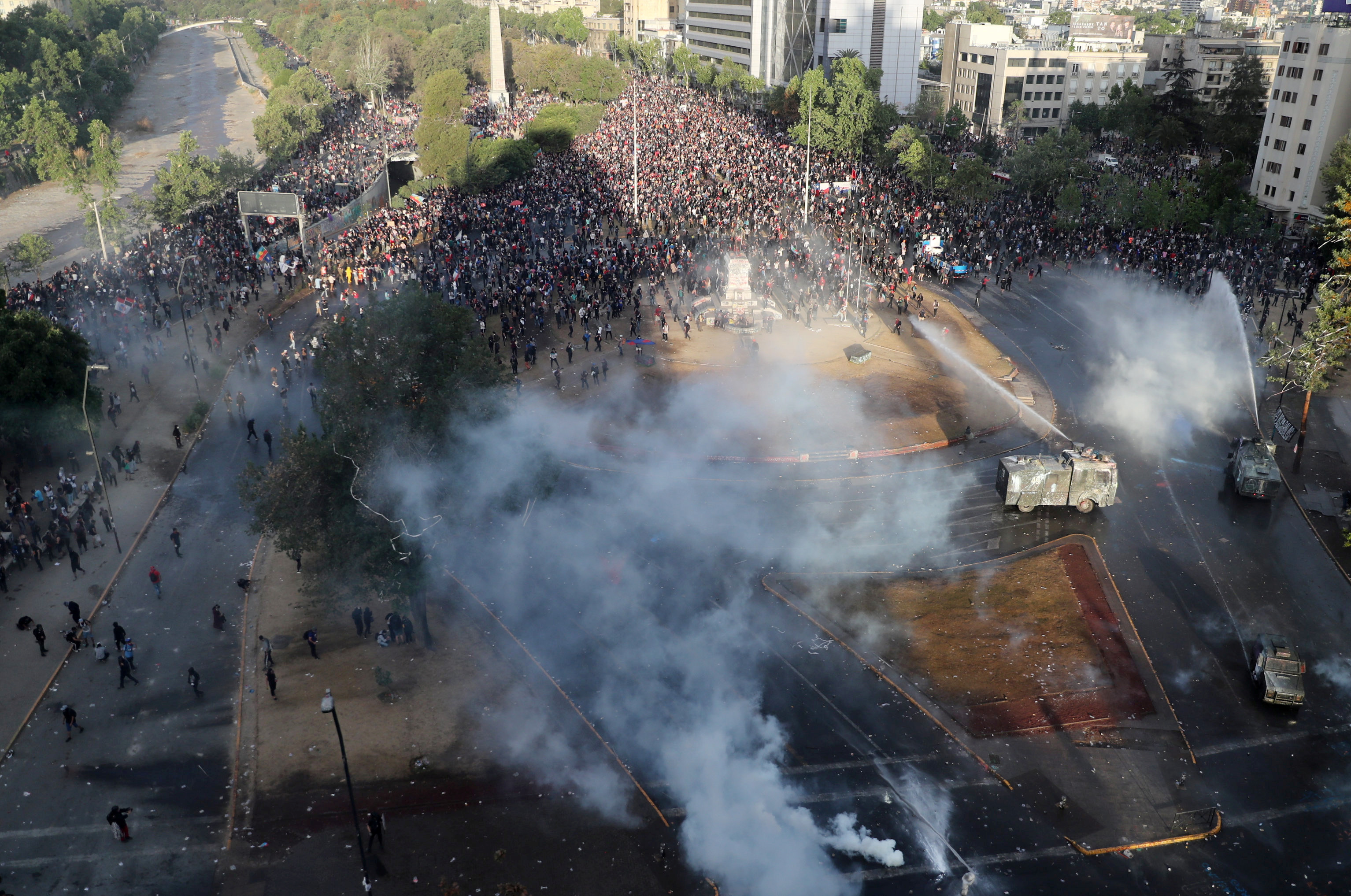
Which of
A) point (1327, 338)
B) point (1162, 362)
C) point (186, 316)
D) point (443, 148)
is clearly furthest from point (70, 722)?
point (443, 148)

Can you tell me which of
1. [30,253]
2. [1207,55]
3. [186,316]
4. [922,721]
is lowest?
[922,721]

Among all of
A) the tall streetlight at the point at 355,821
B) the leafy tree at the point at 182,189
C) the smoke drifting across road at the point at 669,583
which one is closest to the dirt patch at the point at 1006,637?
the smoke drifting across road at the point at 669,583

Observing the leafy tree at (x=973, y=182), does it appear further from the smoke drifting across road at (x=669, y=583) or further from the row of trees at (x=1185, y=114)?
the smoke drifting across road at (x=669, y=583)

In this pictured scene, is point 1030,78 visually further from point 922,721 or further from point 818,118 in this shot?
point 922,721

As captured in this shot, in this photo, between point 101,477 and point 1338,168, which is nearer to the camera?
point 101,477

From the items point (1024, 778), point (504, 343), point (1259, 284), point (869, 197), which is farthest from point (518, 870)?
point (869, 197)

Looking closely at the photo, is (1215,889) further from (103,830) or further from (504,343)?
(504,343)

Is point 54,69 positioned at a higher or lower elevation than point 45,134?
higher
